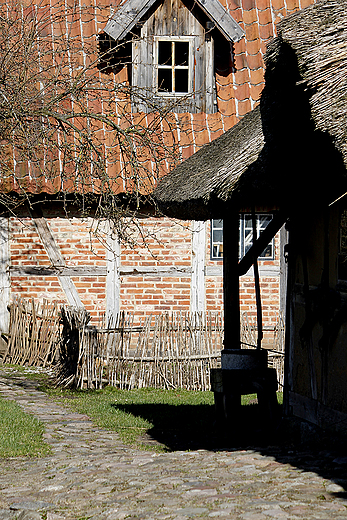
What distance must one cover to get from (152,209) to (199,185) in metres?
4.87

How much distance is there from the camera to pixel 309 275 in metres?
6.28

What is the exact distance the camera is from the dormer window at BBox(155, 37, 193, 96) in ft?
37.7

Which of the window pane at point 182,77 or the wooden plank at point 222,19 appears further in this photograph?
the window pane at point 182,77

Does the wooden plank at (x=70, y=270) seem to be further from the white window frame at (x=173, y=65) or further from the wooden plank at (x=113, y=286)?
the white window frame at (x=173, y=65)

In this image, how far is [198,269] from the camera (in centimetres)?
1104

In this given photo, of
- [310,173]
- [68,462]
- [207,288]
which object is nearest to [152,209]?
[207,288]

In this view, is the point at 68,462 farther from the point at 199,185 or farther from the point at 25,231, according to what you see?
the point at 25,231

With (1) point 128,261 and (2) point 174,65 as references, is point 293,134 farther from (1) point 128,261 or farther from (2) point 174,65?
(2) point 174,65

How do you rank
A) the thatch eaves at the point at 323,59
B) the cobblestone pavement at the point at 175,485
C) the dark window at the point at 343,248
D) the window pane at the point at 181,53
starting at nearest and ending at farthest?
the cobblestone pavement at the point at 175,485
the thatch eaves at the point at 323,59
the dark window at the point at 343,248
the window pane at the point at 181,53

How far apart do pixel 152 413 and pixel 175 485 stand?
11.8ft

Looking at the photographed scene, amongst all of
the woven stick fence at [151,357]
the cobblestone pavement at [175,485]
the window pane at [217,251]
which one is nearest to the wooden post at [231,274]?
the cobblestone pavement at [175,485]

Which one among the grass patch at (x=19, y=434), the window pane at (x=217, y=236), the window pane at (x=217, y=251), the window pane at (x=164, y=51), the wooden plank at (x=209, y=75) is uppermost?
the window pane at (x=164, y=51)

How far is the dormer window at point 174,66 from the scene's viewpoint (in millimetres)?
11492

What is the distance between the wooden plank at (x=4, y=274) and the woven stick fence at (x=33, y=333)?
162 mm
